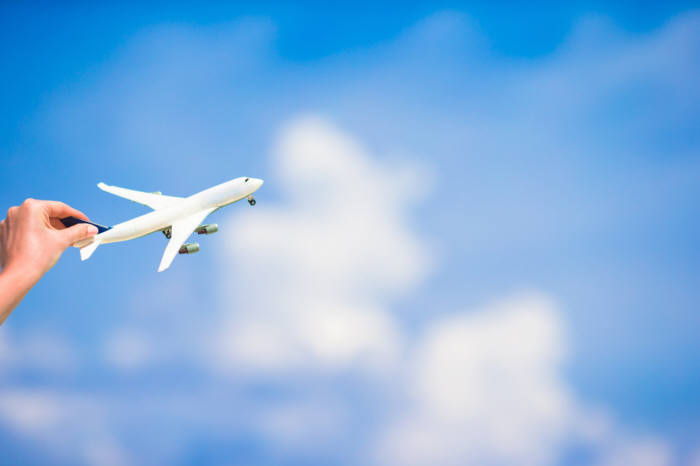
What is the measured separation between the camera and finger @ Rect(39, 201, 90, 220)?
18650mm

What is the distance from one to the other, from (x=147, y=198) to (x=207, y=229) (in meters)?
12.9

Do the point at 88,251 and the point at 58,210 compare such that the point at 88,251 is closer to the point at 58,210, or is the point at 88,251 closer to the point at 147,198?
the point at 147,198

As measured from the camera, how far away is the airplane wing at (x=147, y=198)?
2031 inches

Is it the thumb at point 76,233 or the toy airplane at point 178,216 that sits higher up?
the toy airplane at point 178,216

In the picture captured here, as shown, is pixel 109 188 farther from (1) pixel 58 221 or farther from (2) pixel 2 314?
(2) pixel 2 314

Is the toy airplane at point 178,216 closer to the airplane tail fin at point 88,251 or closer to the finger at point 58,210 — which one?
the airplane tail fin at point 88,251

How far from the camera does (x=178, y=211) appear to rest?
1921 inches

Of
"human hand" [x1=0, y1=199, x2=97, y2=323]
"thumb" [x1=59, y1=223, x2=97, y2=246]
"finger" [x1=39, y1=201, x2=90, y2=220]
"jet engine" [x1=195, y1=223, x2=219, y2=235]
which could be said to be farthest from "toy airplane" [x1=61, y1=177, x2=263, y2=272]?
"human hand" [x1=0, y1=199, x2=97, y2=323]

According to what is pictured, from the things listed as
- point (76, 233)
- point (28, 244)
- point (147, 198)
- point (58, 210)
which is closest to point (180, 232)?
point (147, 198)

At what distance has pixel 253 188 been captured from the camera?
52281 mm

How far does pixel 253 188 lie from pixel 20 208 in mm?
34771

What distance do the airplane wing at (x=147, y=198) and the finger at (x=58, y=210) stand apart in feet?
99.7

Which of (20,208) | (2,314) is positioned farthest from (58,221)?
Result: (2,314)

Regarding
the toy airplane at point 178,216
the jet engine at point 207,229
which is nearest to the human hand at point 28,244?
the jet engine at point 207,229
